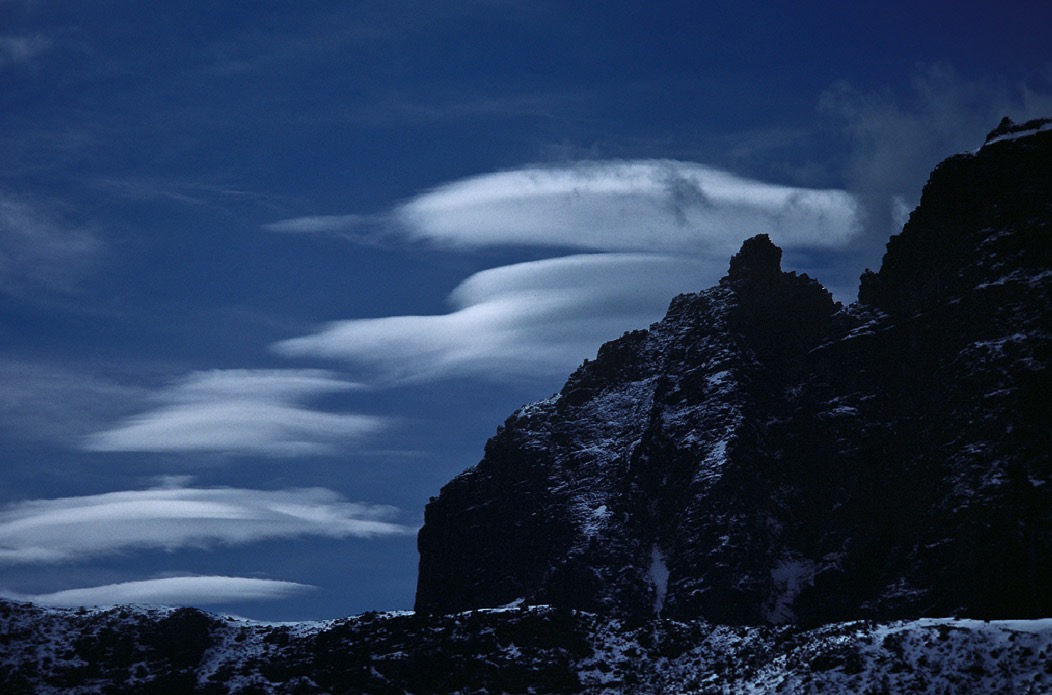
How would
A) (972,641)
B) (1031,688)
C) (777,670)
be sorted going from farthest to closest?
(777,670)
(972,641)
(1031,688)

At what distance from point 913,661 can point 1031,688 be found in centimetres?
1549

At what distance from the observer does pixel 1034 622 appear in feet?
567

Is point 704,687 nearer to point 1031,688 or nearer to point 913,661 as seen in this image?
point 913,661

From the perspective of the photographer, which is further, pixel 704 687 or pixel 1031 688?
pixel 704 687

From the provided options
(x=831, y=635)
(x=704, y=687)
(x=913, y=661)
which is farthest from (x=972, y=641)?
(x=704, y=687)

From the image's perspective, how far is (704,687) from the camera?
19862 cm

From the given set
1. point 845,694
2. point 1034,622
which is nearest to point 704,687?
point 845,694

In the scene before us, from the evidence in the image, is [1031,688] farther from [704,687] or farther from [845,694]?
[704,687]

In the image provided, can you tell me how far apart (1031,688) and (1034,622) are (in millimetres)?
12637

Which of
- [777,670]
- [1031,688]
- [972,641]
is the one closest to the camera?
[1031,688]

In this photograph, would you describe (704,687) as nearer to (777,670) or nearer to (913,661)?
(777,670)

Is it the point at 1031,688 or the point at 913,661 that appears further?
the point at 913,661

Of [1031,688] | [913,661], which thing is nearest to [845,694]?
[913,661]

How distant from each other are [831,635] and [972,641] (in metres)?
21.1
